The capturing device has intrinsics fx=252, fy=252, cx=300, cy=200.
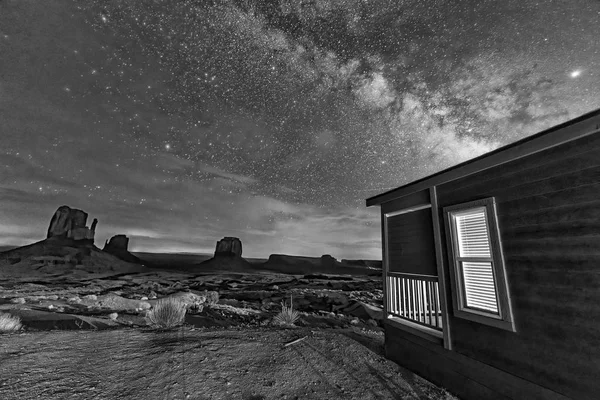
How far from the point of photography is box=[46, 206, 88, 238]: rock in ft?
183

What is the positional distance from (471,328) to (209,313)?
10912 millimetres

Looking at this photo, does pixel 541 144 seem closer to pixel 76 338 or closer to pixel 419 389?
pixel 419 389

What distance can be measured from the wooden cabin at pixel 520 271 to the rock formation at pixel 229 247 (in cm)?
7155

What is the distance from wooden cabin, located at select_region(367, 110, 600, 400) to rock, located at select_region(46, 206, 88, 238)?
74722mm

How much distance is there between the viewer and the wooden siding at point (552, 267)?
2861mm

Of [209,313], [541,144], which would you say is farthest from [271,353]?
[209,313]

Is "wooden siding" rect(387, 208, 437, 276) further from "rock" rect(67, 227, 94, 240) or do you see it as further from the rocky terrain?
"rock" rect(67, 227, 94, 240)

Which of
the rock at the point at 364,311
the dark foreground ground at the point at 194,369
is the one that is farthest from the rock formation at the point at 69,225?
the dark foreground ground at the point at 194,369

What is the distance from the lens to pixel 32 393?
3.75 meters

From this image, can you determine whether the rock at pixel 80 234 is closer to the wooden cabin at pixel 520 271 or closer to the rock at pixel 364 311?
the rock at pixel 364 311

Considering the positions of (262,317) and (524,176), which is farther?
(262,317)

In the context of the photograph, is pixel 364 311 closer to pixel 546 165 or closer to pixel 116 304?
pixel 116 304

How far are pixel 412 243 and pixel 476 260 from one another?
2261 mm

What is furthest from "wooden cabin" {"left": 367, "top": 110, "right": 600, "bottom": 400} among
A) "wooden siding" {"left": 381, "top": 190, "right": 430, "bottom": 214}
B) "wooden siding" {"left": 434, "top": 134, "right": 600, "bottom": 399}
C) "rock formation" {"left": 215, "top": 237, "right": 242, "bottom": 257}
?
"rock formation" {"left": 215, "top": 237, "right": 242, "bottom": 257}
